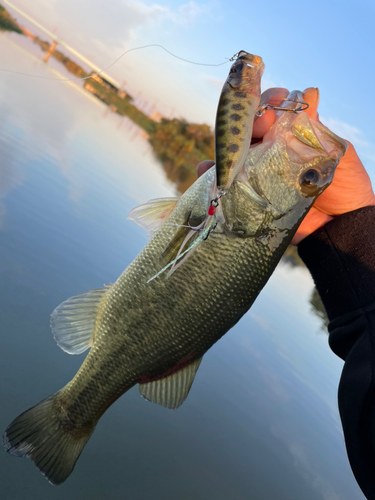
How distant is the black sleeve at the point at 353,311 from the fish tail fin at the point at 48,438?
1671 millimetres

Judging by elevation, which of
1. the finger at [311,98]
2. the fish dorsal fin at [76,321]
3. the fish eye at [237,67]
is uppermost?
the finger at [311,98]

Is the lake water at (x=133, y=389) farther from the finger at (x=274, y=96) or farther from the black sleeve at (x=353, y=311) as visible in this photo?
the finger at (x=274, y=96)

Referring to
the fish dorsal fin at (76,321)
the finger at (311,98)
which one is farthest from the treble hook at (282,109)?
the fish dorsal fin at (76,321)

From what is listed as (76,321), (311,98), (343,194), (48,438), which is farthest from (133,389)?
(311,98)

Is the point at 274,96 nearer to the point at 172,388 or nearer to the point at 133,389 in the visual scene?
the point at 172,388

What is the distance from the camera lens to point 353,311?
2.47 meters

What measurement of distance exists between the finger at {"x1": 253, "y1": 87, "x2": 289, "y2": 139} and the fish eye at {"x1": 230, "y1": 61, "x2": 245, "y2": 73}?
27cm

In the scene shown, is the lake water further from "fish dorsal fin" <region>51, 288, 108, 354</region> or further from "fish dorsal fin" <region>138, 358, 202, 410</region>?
"fish dorsal fin" <region>138, 358, 202, 410</region>

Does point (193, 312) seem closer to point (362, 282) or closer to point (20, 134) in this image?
point (362, 282)

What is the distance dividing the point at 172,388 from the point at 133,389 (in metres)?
1.78

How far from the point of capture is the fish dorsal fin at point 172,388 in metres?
2.31

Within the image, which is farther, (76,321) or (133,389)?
(133,389)

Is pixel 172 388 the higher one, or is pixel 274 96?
pixel 274 96

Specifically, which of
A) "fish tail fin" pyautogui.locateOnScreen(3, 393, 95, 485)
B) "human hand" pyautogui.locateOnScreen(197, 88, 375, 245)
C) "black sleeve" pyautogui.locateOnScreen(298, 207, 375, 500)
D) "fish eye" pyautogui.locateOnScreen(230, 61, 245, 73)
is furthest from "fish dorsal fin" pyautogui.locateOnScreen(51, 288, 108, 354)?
"black sleeve" pyautogui.locateOnScreen(298, 207, 375, 500)
